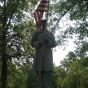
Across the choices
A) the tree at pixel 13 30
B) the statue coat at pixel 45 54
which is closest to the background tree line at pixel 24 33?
the tree at pixel 13 30

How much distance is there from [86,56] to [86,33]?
186 centimetres

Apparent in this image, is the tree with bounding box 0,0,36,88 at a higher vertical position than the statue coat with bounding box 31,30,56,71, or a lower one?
higher

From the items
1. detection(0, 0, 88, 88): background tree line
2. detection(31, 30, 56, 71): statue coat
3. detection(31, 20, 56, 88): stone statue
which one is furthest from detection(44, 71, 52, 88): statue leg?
detection(0, 0, 88, 88): background tree line

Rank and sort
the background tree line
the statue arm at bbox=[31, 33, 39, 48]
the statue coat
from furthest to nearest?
1. the background tree line
2. the statue arm at bbox=[31, 33, 39, 48]
3. the statue coat

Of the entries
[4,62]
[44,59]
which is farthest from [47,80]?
[4,62]

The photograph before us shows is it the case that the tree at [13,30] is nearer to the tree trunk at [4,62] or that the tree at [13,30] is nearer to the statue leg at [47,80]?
the tree trunk at [4,62]

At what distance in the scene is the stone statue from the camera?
787cm

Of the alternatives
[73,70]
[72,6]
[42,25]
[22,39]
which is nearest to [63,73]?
[73,70]

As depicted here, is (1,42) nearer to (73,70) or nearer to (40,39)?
(40,39)

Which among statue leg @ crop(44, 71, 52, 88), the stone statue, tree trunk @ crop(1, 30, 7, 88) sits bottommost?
statue leg @ crop(44, 71, 52, 88)

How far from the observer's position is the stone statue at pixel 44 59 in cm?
787

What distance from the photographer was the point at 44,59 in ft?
26.3

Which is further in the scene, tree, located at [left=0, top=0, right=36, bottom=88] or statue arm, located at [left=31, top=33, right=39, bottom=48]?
tree, located at [left=0, top=0, right=36, bottom=88]

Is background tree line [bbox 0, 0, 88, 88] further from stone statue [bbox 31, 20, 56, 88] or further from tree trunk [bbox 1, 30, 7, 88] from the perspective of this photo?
stone statue [bbox 31, 20, 56, 88]
